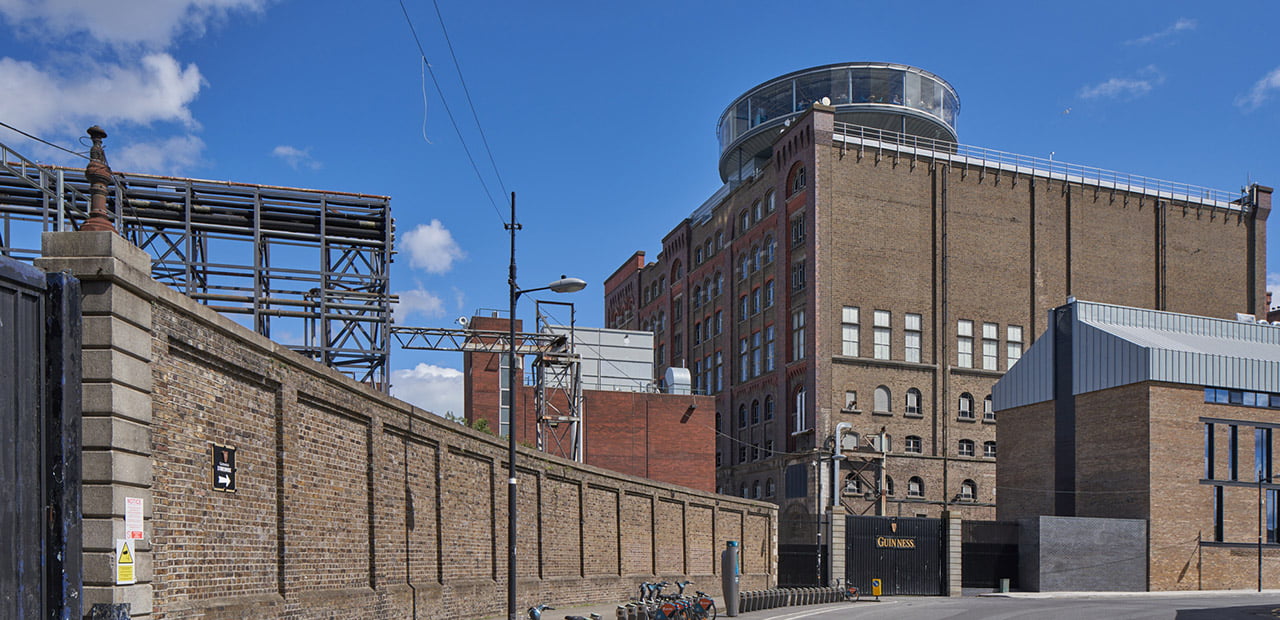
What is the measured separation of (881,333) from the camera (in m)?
61.1

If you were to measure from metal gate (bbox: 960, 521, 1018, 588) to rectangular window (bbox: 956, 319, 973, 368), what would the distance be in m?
16.5

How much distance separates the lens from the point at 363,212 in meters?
28.6

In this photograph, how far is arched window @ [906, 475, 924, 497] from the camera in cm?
5997

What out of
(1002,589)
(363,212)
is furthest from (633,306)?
(363,212)

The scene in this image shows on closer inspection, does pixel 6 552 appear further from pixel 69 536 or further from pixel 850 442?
pixel 850 442

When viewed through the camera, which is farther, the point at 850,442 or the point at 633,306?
the point at 633,306

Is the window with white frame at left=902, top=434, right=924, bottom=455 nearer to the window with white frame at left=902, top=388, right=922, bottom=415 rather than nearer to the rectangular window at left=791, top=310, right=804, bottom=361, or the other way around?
the window with white frame at left=902, top=388, right=922, bottom=415

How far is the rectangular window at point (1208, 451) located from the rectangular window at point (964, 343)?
16.6 m

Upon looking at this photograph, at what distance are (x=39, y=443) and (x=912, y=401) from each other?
5605 centimetres

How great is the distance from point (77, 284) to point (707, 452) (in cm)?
4809

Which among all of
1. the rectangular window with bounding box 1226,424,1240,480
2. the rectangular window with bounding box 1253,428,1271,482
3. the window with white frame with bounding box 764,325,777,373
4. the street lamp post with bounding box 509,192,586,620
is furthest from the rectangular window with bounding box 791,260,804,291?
the street lamp post with bounding box 509,192,586,620

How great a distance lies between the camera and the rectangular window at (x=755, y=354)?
68.8 meters

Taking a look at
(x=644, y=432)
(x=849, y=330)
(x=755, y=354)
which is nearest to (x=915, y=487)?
(x=849, y=330)

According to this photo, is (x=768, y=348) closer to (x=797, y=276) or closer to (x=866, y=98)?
(x=797, y=276)
